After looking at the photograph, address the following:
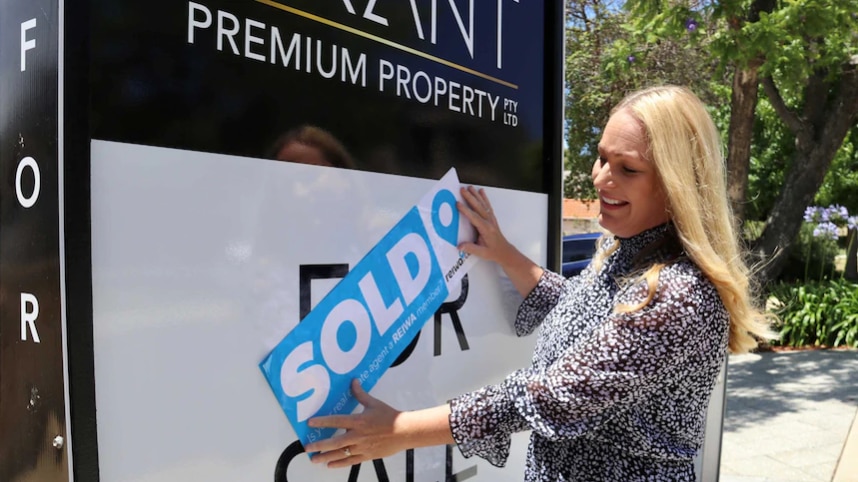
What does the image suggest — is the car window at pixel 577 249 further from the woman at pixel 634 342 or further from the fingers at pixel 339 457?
the fingers at pixel 339 457

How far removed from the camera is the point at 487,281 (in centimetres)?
187

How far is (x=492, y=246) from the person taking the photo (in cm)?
182

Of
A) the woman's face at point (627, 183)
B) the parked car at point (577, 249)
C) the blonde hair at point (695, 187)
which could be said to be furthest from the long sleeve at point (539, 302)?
the parked car at point (577, 249)

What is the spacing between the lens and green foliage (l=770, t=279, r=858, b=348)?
9500 mm

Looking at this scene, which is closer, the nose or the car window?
the nose

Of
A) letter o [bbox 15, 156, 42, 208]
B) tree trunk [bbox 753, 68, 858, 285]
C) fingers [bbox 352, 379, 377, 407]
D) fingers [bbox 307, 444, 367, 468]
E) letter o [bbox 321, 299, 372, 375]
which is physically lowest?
fingers [bbox 307, 444, 367, 468]

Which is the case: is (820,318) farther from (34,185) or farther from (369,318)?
(34,185)

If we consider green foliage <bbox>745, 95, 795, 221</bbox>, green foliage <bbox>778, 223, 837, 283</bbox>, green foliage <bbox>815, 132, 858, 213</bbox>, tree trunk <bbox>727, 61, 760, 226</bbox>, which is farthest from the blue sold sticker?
green foliage <bbox>815, 132, 858, 213</bbox>

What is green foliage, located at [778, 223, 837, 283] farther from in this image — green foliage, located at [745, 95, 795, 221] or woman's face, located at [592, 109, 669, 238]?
woman's face, located at [592, 109, 669, 238]

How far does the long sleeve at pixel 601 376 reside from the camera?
136 cm

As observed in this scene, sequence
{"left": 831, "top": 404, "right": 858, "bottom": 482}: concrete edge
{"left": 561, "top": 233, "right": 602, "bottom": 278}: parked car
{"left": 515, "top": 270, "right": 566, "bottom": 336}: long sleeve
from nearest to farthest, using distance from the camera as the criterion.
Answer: {"left": 515, "top": 270, "right": 566, "bottom": 336}: long sleeve < {"left": 831, "top": 404, "right": 858, "bottom": 482}: concrete edge < {"left": 561, "top": 233, "right": 602, "bottom": 278}: parked car

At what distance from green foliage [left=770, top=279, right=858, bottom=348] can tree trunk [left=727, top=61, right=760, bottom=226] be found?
5.92 feet

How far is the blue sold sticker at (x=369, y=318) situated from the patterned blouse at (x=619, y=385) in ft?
0.69

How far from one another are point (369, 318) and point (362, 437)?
237mm
